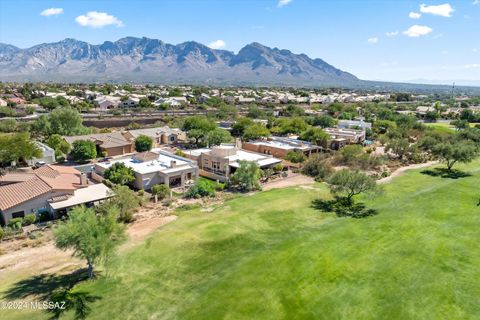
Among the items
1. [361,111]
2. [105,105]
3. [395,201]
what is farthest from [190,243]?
[361,111]

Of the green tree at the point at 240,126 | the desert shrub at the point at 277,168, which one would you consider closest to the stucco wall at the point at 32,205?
the desert shrub at the point at 277,168

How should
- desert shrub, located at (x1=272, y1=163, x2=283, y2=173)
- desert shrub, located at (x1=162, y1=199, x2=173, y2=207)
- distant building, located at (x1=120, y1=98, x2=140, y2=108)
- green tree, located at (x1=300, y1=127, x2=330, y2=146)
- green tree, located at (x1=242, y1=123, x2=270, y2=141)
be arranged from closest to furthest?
desert shrub, located at (x1=162, y1=199, x2=173, y2=207) < desert shrub, located at (x1=272, y1=163, x2=283, y2=173) < green tree, located at (x1=300, y1=127, x2=330, y2=146) < green tree, located at (x1=242, y1=123, x2=270, y2=141) < distant building, located at (x1=120, y1=98, x2=140, y2=108)

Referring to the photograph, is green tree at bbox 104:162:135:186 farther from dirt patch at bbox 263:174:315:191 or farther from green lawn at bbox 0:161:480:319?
dirt patch at bbox 263:174:315:191

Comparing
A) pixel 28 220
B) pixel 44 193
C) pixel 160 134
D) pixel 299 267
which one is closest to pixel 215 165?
pixel 160 134

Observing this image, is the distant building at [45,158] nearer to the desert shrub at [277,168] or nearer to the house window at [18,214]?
the house window at [18,214]

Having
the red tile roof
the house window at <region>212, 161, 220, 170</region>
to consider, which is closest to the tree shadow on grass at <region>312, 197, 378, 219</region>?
the house window at <region>212, 161, 220, 170</region>

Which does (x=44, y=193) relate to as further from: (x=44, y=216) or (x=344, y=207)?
(x=344, y=207)

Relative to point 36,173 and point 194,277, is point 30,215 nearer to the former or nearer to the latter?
point 36,173
